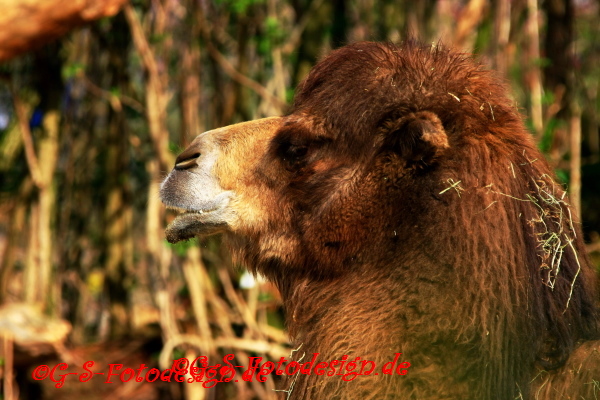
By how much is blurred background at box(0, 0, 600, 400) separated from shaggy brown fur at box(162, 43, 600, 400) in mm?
2739

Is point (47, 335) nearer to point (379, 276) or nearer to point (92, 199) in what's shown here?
point (92, 199)

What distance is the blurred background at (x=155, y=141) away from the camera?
21.0ft

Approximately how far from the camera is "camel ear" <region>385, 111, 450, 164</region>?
262 cm

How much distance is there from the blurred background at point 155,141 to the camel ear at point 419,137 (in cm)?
319

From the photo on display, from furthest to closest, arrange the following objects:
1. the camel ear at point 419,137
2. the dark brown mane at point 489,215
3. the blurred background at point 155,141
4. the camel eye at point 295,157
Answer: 1. the blurred background at point 155,141
2. the camel eye at point 295,157
3. the camel ear at point 419,137
4. the dark brown mane at point 489,215

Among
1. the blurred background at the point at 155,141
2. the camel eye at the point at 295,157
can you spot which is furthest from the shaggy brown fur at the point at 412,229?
the blurred background at the point at 155,141

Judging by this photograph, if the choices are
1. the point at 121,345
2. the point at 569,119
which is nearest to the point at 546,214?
the point at 121,345

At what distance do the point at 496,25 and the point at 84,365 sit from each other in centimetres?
447

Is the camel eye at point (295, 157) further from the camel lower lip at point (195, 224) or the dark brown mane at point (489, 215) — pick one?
the camel lower lip at point (195, 224)

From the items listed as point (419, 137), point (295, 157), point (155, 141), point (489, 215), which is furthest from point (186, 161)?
point (155, 141)

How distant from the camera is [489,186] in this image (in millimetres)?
2574

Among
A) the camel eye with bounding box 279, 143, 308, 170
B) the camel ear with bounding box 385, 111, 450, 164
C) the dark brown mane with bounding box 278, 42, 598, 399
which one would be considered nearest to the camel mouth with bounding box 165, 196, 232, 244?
the camel eye with bounding box 279, 143, 308, 170

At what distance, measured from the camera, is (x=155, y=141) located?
6.30 m

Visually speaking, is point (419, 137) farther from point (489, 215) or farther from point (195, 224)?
point (195, 224)
